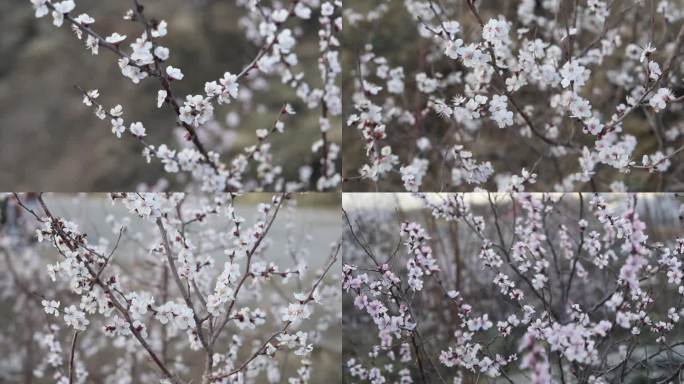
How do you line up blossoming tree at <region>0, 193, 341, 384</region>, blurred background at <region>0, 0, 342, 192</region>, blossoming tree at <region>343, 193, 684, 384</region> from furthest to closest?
1. blurred background at <region>0, 0, 342, 192</region>
2. blossoming tree at <region>343, 193, 684, 384</region>
3. blossoming tree at <region>0, 193, 341, 384</region>

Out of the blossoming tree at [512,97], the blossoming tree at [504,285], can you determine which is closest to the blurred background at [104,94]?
the blossoming tree at [512,97]

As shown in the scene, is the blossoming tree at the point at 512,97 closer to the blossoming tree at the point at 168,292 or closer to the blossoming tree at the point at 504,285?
the blossoming tree at the point at 504,285

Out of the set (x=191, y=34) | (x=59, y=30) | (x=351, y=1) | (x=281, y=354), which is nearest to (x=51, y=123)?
(x=59, y=30)

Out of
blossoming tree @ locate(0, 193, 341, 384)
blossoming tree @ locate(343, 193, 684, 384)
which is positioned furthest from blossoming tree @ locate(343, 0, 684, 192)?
blossoming tree @ locate(0, 193, 341, 384)

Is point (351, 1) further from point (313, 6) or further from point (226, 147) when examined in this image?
point (226, 147)

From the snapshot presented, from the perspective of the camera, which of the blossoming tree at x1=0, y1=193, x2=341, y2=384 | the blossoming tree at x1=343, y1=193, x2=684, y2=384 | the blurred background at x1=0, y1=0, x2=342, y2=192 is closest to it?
the blossoming tree at x1=0, y1=193, x2=341, y2=384

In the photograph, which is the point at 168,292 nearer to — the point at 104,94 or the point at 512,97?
the point at 512,97

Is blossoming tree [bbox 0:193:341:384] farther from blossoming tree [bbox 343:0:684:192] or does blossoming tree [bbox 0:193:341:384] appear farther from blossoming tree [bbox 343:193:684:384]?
blossoming tree [bbox 343:0:684:192]
